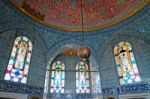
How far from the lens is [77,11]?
874cm

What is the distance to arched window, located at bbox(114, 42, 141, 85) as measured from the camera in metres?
7.51

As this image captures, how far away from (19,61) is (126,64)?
19.3 feet

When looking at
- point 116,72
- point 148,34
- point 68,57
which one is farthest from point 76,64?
point 148,34

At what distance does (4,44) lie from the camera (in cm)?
Result: 702

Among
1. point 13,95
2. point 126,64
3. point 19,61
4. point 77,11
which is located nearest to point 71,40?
point 77,11

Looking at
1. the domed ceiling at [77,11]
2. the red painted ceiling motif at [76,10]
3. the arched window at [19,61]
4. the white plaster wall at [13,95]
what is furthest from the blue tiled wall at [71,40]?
the white plaster wall at [13,95]

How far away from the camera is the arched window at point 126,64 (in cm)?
751

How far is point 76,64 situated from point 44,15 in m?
4.63

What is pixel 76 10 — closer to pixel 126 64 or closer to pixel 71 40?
pixel 71 40

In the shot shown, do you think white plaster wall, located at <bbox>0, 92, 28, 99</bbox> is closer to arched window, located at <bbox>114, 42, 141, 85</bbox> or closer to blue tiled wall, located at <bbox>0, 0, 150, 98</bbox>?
blue tiled wall, located at <bbox>0, 0, 150, 98</bbox>

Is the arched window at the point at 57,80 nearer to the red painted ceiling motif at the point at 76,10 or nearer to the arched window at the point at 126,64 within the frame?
the red painted ceiling motif at the point at 76,10

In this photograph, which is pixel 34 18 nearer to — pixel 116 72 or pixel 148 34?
pixel 116 72

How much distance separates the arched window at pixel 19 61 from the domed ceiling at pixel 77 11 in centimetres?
163

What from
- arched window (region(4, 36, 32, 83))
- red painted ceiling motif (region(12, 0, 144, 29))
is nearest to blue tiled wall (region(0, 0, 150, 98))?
arched window (region(4, 36, 32, 83))
